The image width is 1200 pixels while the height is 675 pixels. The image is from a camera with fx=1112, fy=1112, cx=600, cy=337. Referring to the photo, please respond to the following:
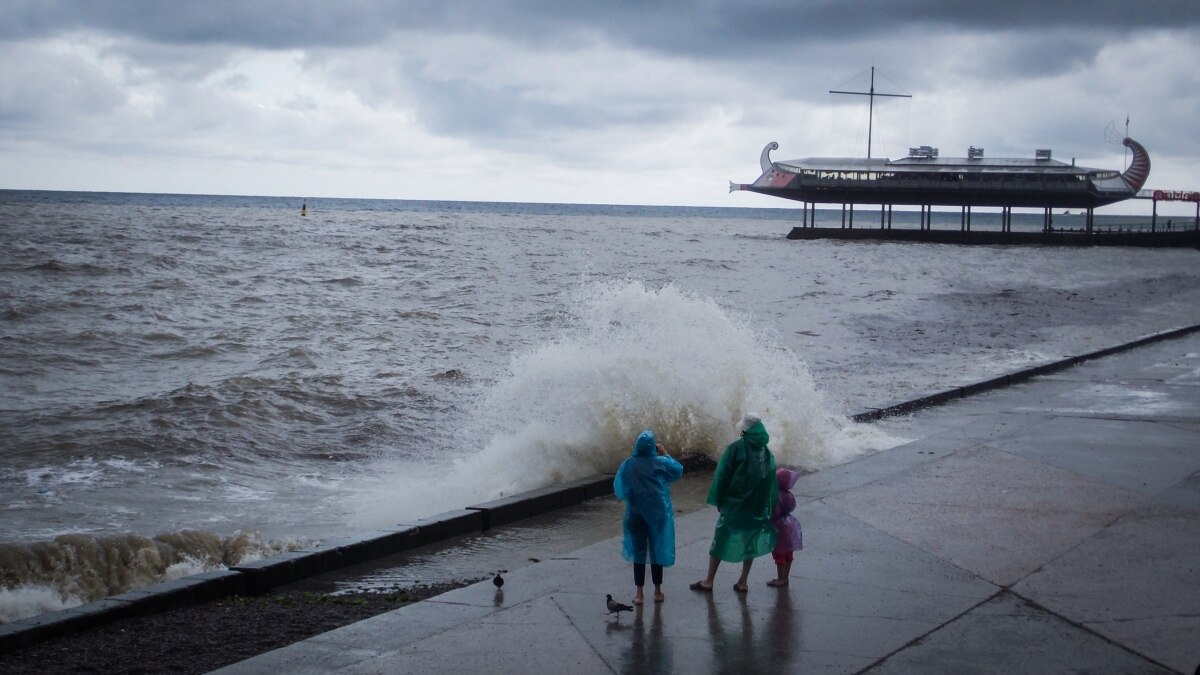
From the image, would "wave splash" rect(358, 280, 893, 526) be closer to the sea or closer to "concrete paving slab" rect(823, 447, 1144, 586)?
the sea

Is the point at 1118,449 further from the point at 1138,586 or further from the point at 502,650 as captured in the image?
the point at 502,650

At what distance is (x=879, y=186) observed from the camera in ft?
278

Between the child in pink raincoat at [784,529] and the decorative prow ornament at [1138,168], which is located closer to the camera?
the child in pink raincoat at [784,529]

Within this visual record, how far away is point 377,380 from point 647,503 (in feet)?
45.0

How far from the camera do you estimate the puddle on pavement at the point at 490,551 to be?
7.35 metres

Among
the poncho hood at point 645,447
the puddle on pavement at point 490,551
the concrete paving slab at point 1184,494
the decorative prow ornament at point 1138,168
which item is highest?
the decorative prow ornament at point 1138,168

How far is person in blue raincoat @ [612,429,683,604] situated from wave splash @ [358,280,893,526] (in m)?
3.96

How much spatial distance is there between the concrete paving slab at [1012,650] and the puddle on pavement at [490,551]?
9.19 ft

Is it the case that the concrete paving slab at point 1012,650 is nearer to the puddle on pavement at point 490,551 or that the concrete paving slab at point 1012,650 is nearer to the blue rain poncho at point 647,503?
the blue rain poncho at point 647,503

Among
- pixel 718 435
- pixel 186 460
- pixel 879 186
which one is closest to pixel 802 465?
pixel 718 435

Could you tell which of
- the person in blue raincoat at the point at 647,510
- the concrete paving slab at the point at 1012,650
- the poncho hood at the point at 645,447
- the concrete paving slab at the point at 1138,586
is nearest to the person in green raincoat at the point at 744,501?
the person in blue raincoat at the point at 647,510

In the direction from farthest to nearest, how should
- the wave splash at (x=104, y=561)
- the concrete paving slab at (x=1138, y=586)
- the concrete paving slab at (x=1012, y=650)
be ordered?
the wave splash at (x=104, y=561), the concrete paving slab at (x=1138, y=586), the concrete paving slab at (x=1012, y=650)

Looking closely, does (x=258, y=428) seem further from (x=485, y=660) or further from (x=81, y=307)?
(x=81, y=307)

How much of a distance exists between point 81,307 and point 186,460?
17489 millimetres
